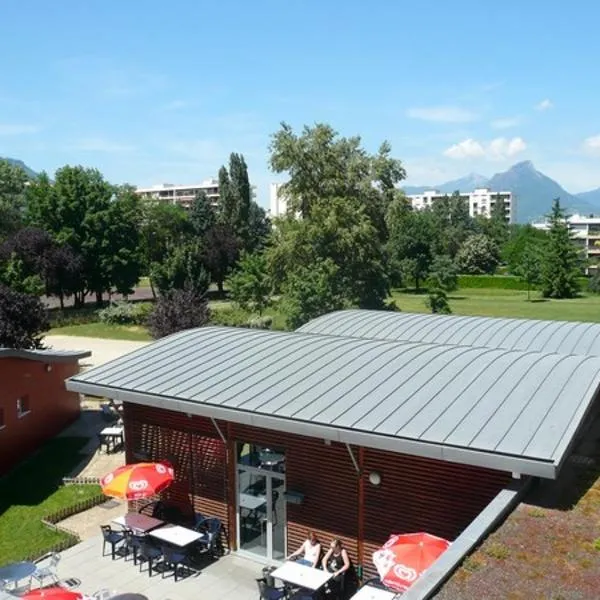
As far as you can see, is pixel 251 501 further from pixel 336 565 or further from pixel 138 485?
pixel 336 565

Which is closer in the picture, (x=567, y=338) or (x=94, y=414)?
(x=567, y=338)

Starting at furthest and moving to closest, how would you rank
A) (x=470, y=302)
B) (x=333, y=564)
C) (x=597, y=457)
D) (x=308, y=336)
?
1. (x=470, y=302)
2. (x=308, y=336)
3. (x=333, y=564)
4. (x=597, y=457)

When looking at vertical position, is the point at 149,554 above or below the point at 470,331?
below

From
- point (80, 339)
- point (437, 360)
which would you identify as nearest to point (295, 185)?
point (80, 339)

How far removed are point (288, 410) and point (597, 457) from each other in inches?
207

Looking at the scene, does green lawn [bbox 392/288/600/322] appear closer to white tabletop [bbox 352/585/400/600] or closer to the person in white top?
the person in white top

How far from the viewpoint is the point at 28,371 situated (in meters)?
21.5

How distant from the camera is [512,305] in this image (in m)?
62.6

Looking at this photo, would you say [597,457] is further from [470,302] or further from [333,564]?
[470,302]

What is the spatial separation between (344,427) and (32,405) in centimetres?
1443

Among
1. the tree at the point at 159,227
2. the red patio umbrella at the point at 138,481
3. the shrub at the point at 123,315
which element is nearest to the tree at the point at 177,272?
the shrub at the point at 123,315

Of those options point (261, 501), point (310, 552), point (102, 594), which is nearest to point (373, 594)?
point (310, 552)

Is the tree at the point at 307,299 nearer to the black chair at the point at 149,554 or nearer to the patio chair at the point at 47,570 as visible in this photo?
the black chair at the point at 149,554

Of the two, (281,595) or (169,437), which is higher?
(169,437)
